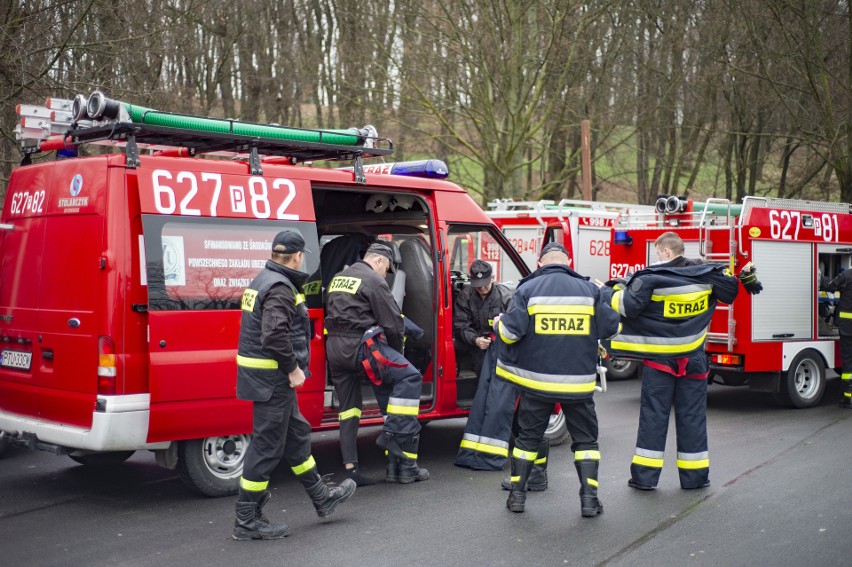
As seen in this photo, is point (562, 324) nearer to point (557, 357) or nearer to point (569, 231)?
point (557, 357)

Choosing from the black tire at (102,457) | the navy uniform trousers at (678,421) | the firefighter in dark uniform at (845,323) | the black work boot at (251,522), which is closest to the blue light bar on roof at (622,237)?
the firefighter in dark uniform at (845,323)

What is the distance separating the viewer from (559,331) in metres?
6.10

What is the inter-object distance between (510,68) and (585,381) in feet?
45.5

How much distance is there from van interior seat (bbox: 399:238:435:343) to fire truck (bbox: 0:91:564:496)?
42.4 inches

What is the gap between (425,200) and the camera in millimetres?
7867

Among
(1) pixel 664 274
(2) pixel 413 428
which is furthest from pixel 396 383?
(1) pixel 664 274

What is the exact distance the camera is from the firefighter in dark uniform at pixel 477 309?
7.98 meters

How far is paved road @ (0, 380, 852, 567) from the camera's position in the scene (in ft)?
17.4

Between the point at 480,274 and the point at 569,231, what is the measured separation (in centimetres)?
674

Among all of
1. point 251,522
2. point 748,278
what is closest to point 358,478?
point 251,522

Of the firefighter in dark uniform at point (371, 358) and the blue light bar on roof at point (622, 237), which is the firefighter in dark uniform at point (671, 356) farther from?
the blue light bar on roof at point (622, 237)

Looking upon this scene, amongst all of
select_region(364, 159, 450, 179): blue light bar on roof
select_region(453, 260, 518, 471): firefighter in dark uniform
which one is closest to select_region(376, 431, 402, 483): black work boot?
select_region(453, 260, 518, 471): firefighter in dark uniform

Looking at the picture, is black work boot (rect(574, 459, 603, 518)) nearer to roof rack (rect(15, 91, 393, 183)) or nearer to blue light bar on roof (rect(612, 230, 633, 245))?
roof rack (rect(15, 91, 393, 183))

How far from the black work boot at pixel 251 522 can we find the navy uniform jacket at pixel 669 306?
2806 mm
